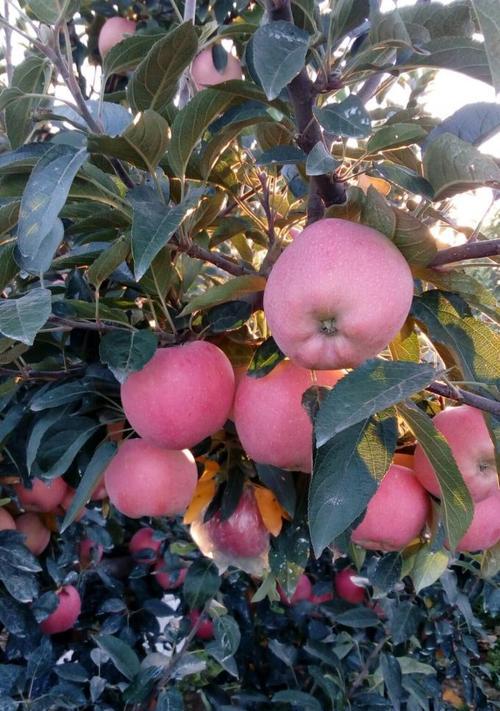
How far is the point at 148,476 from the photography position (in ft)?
2.76

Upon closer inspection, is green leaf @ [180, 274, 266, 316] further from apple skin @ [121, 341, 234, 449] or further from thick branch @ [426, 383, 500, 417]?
thick branch @ [426, 383, 500, 417]

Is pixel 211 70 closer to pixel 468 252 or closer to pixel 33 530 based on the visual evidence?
Answer: pixel 33 530

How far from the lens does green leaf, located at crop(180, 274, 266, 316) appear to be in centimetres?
64

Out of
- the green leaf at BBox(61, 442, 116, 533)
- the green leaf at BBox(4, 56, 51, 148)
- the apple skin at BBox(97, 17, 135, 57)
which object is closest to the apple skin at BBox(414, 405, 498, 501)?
the green leaf at BBox(61, 442, 116, 533)

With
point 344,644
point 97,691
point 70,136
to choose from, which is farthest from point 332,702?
point 70,136

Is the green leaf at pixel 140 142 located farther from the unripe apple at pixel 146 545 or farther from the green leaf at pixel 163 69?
the unripe apple at pixel 146 545

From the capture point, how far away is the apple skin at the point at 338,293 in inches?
21.6

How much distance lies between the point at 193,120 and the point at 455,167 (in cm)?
26

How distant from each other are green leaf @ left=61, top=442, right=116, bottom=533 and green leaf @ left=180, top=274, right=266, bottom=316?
0.91 feet

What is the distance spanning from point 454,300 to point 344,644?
116 cm

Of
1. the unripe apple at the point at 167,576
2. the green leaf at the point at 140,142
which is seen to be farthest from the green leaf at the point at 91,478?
the unripe apple at the point at 167,576

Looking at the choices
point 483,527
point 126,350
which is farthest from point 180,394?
point 483,527

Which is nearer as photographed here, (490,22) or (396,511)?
(490,22)

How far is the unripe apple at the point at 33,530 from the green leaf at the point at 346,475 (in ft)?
3.00
